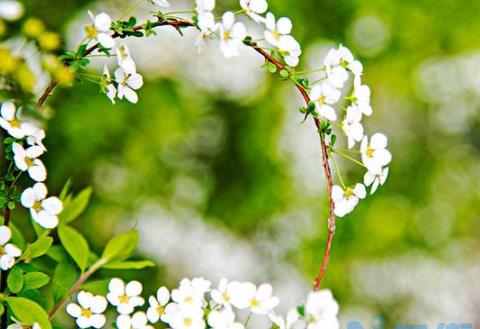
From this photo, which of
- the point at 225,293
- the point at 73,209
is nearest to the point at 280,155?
the point at 73,209

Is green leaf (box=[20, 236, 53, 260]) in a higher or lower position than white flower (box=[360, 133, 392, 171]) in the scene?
lower

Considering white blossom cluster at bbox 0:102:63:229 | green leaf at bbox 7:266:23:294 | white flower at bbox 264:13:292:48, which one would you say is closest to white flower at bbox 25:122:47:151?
white blossom cluster at bbox 0:102:63:229

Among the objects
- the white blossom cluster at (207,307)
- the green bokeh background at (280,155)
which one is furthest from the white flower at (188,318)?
the green bokeh background at (280,155)

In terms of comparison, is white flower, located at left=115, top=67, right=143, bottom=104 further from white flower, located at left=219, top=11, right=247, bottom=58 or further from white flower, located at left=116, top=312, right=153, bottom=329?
white flower, located at left=116, top=312, right=153, bottom=329

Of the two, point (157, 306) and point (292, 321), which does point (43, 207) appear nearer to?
point (157, 306)

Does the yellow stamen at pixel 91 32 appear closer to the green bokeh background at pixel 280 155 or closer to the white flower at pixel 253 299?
the white flower at pixel 253 299

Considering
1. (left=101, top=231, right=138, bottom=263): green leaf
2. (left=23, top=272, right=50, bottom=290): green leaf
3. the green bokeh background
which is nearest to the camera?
(left=23, top=272, right=50, bottom=290): green leaf

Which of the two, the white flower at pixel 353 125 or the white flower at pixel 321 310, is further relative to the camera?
the white flower at pixel 353 125
